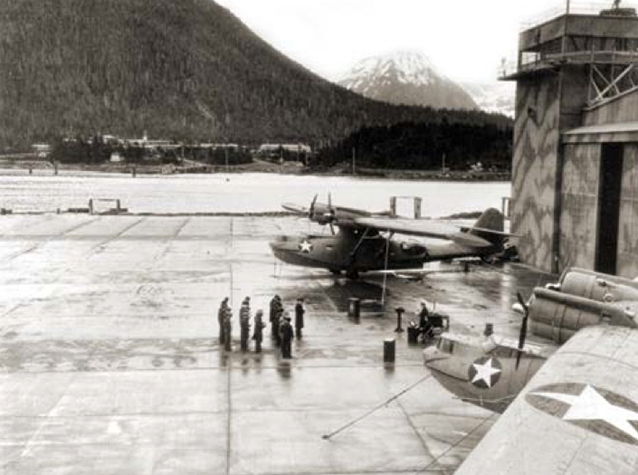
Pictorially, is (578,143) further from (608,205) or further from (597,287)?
(597,287)

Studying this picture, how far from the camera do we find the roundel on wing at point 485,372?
16.9 metres

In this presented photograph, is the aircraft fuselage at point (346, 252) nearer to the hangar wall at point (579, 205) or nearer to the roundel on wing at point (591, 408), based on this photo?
the hangar wall at point (579, 205)

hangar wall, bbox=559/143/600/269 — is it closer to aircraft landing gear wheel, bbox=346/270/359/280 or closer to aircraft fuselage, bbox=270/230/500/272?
aircraft fuselage, bbox=270/230/500/272

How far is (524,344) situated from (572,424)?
6762 mm

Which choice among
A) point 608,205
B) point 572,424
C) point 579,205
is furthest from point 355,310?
point 572,424

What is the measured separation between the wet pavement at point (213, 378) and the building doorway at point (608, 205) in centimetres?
447

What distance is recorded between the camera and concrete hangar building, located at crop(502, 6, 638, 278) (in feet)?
122

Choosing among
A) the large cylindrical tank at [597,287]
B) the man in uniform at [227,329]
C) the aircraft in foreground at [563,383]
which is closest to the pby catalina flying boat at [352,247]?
the man in uniform at [227,329]

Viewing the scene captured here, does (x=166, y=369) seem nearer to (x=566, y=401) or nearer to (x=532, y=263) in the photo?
(x=566, y=401)

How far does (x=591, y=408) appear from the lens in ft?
37.2

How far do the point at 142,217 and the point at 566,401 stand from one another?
7490 cm

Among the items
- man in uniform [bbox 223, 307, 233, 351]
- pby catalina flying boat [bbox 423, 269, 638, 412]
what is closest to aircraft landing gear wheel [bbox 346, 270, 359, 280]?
man in uniform [bbox 223, 307, 233, 351]

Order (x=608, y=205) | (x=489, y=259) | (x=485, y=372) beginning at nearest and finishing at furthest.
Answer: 1. (x=485, y=372)
2. (x=608, y=205)
3. (x=489, y=259)

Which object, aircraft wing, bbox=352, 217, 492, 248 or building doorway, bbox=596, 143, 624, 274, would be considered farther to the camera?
building doorway, bbox=596, 143, 624, 274
